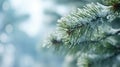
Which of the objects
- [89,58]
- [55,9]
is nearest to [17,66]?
[55,9]

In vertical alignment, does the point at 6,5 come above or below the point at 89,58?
above

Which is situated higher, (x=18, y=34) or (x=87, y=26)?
(x=18, y=34)

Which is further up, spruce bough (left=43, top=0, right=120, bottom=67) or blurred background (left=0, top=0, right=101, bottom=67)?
blurred background (left=0, top=0, right=101, bottom=67)

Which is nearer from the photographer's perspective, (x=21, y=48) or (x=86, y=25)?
(x=86, y=25)

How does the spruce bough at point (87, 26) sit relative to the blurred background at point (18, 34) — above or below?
below

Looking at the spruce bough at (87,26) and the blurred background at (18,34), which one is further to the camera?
the blurred background at (18,34)

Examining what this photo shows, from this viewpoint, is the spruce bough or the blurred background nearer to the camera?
the spruce bough

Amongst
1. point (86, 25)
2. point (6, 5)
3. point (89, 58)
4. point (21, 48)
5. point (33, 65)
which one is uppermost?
point (6, 5)

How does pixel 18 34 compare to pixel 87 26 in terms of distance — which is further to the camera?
pixel 18 34

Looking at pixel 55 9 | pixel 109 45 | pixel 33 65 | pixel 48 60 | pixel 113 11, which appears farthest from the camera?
pixel 33 65

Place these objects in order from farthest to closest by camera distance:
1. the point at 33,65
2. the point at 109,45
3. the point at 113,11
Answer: the point at 33,65 → the point at 109,45 → the point at 113,11

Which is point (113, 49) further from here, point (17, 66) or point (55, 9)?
point (17, 66)
